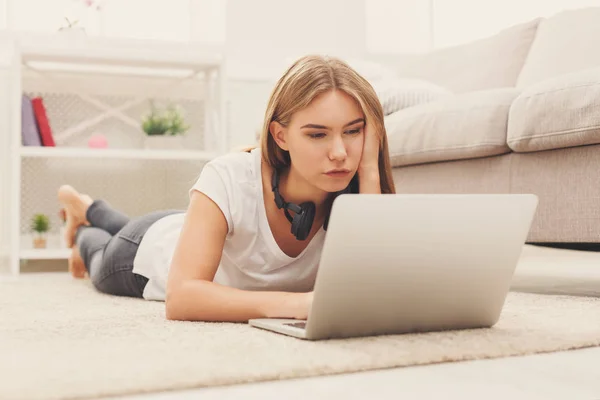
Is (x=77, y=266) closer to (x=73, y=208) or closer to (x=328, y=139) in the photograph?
(x=73, y=208)

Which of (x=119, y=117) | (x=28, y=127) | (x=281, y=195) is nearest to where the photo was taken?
(x=281, y=195)

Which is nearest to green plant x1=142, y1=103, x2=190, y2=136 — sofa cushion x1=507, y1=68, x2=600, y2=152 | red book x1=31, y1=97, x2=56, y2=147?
red book x1=31, y1=97, x2=56, y2=147

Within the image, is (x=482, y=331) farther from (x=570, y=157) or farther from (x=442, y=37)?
(x=442, y=37)

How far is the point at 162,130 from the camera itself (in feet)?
10.4

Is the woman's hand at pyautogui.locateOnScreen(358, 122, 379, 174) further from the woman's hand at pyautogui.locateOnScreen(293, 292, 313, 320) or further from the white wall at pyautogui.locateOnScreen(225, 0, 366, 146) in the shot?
the white wall at pyautogui.locateOnScreen(225, 0, 366, 146)

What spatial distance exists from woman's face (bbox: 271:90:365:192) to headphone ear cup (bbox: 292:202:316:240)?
0.20 ft

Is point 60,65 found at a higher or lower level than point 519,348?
→ higher

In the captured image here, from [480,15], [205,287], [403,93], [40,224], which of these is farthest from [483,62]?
[205,287]

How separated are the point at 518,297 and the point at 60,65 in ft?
7.84

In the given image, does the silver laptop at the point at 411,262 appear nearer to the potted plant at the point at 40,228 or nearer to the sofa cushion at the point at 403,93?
the sofa cushion at the point at 403,93

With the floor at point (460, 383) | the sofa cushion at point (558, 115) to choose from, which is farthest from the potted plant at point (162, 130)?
the floor at point (460, 383)

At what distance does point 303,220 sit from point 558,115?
801mm

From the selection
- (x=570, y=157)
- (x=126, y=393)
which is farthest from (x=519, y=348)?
(x=570, y=157)

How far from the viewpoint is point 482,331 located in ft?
3.66
